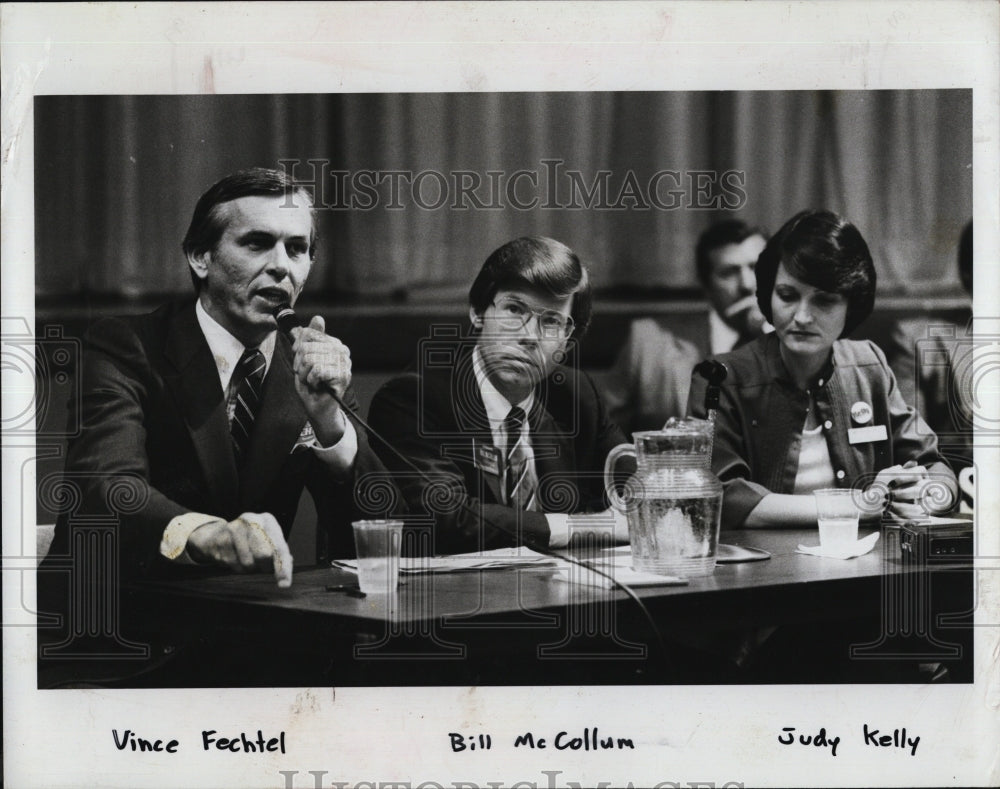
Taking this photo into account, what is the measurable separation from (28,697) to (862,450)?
1.82 metres

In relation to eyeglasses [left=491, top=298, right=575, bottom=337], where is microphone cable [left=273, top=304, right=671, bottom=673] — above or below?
below

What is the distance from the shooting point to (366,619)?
7.76ft

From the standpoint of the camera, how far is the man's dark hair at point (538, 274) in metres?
2.61

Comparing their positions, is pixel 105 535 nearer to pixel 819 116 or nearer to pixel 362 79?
pixel 362 79

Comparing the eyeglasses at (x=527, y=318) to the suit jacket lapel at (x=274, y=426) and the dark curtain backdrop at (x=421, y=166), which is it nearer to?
the dark curtain backdrop at (x=421, y=166)

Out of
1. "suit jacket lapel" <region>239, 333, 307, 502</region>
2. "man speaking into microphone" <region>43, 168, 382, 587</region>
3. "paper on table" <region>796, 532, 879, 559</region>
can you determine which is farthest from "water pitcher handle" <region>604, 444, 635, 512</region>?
"suit jacket lapel" <region>239, 333, 307, 502</region>

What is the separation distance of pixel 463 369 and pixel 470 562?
0.40m

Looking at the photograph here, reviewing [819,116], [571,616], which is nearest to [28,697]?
[571,616]

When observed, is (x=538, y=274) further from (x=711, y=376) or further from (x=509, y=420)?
(x=711, y=376)

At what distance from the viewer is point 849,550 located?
2609 millimetres

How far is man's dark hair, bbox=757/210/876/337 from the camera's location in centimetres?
263

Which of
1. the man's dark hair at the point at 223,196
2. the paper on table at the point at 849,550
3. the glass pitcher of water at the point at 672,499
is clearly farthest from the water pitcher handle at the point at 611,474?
the man's dark hair at the point at 223,196

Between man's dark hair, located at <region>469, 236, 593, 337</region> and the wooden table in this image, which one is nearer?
the wooden table

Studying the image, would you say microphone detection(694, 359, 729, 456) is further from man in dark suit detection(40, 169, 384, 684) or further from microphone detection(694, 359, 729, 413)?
man in dark suit detection(40, 169, 384, 684)
